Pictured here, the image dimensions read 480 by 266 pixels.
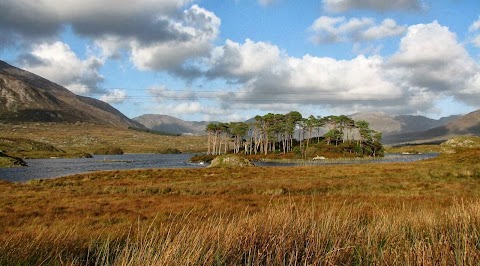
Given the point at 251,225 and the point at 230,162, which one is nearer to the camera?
the point at 251,225

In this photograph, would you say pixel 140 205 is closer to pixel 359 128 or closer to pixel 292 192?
pixel 292 192

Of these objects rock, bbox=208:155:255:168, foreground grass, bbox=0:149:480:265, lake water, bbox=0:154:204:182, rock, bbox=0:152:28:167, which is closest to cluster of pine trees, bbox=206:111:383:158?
lake water, bbox=0:154:204:182

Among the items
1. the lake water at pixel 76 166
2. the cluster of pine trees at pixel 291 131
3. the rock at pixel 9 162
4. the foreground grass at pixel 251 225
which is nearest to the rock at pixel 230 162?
the lake water at pixel 76 166

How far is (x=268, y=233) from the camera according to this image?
647 cm

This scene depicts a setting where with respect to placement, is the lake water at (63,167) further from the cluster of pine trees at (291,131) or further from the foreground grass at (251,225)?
the cluster of pine trees at (291,131)

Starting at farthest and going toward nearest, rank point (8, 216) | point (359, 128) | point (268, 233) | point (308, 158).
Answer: point (359, 128), point (308, 158), point (8, 216), point (268, 233)

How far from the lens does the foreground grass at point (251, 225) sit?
5.48 meters

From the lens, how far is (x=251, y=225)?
6438 mm

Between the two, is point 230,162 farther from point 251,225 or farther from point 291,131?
point 251,225

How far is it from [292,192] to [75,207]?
55.7 ft

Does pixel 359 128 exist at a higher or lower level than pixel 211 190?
higher

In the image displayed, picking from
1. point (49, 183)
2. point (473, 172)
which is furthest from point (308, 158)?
point (49, 183)

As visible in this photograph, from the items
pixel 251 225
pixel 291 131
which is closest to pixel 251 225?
pixel 251 225

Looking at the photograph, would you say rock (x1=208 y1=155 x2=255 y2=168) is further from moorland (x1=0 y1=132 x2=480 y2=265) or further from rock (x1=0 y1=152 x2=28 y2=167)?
rock (x1=0 y1=152 x2=28 y2=167)
